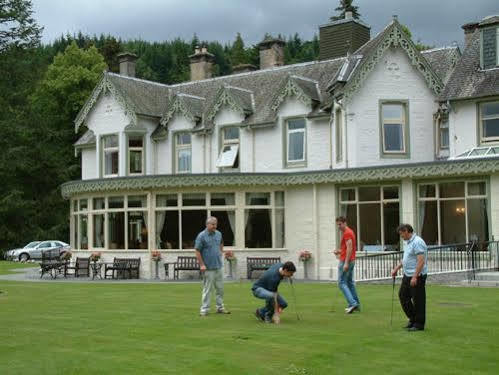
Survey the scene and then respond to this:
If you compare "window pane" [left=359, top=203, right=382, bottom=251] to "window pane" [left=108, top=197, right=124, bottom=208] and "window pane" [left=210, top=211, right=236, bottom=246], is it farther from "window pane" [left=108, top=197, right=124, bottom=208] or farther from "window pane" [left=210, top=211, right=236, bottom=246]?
"window pane" [left=108, top=197, right=124, bottom=208]

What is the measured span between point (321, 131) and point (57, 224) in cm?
3472

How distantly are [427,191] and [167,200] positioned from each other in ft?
34.3

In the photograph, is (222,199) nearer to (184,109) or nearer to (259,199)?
(259,199)

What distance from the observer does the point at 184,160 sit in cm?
3472

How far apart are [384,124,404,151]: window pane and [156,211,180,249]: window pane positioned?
8960 mm

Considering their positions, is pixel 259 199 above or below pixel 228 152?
below

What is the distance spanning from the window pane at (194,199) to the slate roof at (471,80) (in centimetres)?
1015

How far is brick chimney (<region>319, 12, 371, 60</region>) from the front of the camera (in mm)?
33531

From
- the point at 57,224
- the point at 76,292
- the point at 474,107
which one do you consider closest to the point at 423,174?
the point at 474,107

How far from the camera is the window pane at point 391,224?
26.8 meters

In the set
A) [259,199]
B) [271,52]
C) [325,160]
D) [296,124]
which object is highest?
[271,52]

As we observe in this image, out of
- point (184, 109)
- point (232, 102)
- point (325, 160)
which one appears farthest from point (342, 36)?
point (184, 109)

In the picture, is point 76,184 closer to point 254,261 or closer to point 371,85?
point 254,261

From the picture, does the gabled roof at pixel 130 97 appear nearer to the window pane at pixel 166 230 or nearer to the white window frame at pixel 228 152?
the white window frame at pixel 228 152
